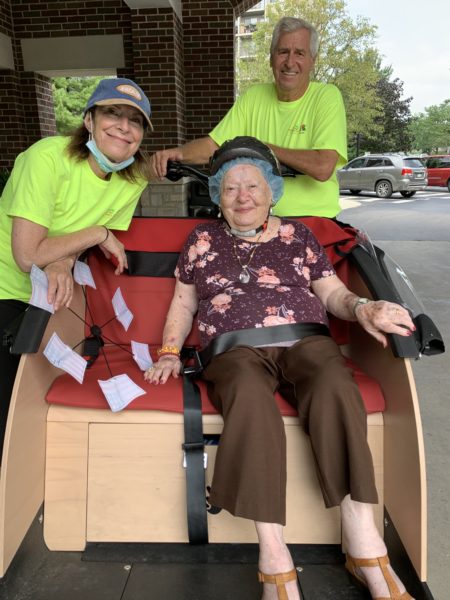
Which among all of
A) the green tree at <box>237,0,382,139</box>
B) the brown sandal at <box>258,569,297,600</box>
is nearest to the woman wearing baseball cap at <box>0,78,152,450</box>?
the brown sandal at <box>258,569,297,600</box>

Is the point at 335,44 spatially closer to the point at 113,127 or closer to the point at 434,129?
the point at 113,127

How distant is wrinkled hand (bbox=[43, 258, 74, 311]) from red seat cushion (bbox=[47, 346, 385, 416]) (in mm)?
279

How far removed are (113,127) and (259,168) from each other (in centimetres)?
55

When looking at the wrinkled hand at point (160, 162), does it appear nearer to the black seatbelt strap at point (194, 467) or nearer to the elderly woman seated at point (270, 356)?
the elderly woman seated at point (270, 356)

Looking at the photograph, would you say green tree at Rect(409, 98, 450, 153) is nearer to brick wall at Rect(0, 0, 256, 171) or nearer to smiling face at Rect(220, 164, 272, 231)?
brick wall at Rect(0, 0, 256, 171)

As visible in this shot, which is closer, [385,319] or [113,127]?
[385,319]

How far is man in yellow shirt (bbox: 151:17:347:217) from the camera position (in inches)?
88.3

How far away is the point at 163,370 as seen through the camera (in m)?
1.80

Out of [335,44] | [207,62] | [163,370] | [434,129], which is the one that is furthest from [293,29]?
[434,129]

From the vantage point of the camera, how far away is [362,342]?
2010 millimetres

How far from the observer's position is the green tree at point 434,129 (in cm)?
3884

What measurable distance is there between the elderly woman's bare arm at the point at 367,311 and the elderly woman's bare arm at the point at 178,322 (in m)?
0.49

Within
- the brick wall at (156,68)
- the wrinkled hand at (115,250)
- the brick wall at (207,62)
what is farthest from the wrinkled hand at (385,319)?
the brick wall at (207,62)

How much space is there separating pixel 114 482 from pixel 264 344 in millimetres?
675
